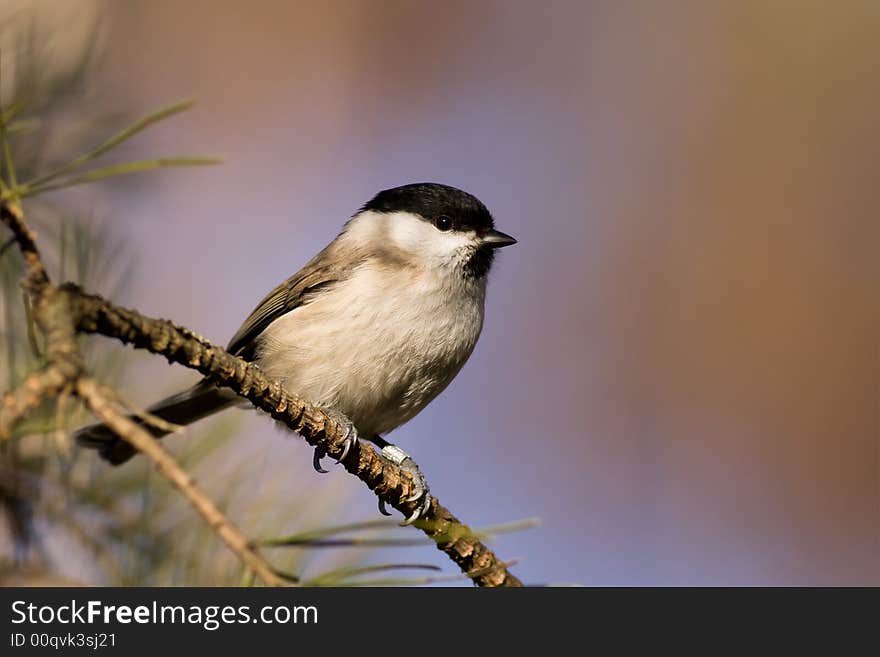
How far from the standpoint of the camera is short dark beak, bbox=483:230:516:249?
282 centimetres

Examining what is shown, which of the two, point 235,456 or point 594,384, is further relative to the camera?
point 594,384

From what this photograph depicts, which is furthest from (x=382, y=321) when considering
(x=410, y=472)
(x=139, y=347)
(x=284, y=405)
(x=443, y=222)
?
(x=139, y=347)

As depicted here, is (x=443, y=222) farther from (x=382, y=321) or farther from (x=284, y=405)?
(x=284, y=405)

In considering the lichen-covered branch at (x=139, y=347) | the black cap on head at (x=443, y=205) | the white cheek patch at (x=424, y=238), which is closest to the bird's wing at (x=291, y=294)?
the white cheek patch at (x=424, y=238)

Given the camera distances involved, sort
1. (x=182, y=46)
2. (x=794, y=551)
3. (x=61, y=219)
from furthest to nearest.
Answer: (x=182, y=46)
(x=794, y=551)
(x=61, y=219)

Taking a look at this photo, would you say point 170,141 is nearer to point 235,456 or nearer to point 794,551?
point 235,456

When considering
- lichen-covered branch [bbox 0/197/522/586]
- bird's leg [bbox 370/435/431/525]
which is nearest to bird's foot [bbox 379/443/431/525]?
bird's leg [bbox 370/435/431/525]

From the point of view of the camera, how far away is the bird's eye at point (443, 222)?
9.48ft

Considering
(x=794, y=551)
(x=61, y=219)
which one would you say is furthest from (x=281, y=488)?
(x=794, y=551)

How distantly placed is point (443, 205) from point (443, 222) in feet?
0.19

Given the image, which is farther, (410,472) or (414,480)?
(410,472)

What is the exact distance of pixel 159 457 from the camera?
0.91 m

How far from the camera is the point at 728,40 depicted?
163 inches

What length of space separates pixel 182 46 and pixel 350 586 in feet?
11.5
